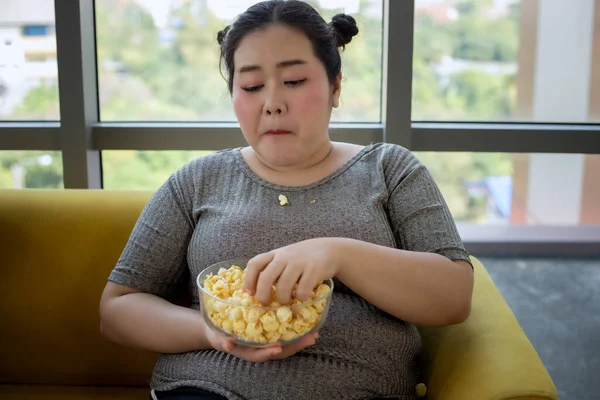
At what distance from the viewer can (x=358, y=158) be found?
1550 mm

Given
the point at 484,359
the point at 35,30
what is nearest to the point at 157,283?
the point at 484,359

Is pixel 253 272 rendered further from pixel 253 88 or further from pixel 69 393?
pixel 69 393

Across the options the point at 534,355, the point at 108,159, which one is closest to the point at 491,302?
the point at 534,355

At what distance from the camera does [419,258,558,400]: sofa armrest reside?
3.75ft

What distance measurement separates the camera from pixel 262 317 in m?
1.03

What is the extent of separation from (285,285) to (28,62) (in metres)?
1.80

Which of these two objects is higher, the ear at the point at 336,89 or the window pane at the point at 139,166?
the ear at the point at 336,89

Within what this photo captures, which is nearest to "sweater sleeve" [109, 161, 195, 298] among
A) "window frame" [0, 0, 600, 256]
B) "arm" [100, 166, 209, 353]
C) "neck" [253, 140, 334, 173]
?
"arm" [100, 166, 209, 353]

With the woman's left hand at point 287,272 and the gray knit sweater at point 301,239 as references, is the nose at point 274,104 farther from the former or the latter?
the woman's left hand at point 287,272

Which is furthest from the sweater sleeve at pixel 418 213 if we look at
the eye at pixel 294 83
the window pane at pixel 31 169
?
the window pane at pixel 31 169

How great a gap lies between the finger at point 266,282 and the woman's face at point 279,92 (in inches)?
17.1

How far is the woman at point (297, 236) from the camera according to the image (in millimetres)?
1260

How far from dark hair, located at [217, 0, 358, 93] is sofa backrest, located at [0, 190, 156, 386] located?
566 mm

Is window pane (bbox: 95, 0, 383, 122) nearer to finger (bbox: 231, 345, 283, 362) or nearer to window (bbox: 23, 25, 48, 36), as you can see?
window (bbox: 23, 25, 48, 36)
